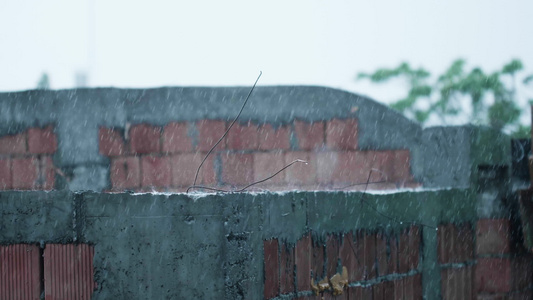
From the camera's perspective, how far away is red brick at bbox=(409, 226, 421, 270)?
4051mm

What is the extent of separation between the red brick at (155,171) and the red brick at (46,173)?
72cm

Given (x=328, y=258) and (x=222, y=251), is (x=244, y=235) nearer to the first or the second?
(x=222, y=251)

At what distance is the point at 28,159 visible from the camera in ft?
17.9

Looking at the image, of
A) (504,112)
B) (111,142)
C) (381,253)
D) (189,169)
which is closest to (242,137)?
(189,169)

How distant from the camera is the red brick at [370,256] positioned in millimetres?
3498

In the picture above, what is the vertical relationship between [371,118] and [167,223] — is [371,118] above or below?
above

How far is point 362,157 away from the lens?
566cm

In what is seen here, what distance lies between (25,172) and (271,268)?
338 centimetres

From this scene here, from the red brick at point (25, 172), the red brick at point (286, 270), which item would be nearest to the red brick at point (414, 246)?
the red brick at point (286, 270)

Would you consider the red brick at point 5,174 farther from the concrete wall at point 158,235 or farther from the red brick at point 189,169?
the concrete wall at point 158,235

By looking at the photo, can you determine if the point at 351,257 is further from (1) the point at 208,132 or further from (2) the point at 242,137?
(1) the point at 208,132

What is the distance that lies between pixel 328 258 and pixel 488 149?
299 cm

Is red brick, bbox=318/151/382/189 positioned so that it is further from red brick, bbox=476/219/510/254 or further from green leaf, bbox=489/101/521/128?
green leaf, bbox=489/101/521/128

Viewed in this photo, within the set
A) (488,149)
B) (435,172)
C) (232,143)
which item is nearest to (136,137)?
(232,143)
